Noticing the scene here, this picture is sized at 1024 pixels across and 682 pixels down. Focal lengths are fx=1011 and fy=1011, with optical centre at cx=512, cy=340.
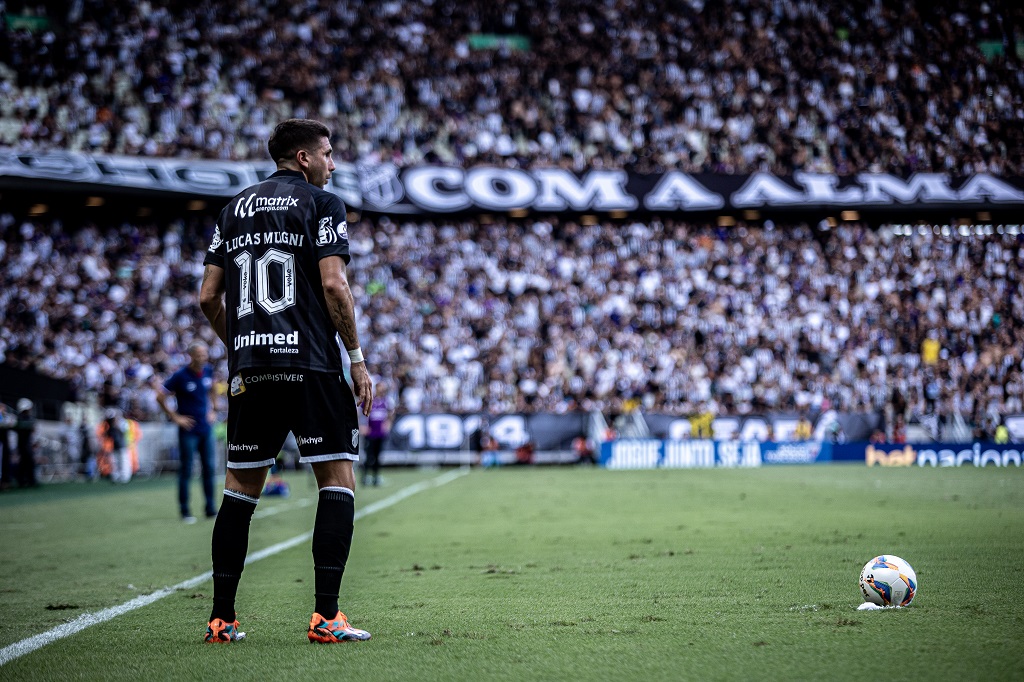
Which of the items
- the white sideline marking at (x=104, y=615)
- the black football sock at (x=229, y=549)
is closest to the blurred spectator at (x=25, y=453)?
the white sideline marking at (x=104, y=615)

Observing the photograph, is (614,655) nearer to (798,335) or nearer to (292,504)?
(292,504)

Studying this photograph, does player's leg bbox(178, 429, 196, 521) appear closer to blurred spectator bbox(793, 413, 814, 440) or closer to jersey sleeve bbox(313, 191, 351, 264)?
jersey sleeve bbox(313, 191, 351, 264)

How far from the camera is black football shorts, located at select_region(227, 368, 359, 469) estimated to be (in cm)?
420

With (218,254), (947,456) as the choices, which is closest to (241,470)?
(218,254)

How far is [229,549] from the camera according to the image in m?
4.25

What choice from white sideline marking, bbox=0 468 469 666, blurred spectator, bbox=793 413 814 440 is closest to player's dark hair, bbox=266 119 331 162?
white sideline marking, bbox=0 468 469 666

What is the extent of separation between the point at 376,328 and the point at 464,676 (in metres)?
25.7

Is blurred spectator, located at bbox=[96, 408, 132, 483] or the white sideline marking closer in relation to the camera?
the white sideline marking

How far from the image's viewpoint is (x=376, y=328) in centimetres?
2877

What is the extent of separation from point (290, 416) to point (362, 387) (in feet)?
1.25

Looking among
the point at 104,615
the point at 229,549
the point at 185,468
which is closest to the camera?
the point at 229,549

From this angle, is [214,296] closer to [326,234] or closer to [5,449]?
[326,234]

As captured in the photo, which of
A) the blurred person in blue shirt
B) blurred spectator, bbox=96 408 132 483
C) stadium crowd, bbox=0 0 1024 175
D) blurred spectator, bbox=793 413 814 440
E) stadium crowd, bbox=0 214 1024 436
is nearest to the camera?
the blurred person in blue shirt

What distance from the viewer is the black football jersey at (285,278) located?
4195 mm
